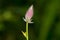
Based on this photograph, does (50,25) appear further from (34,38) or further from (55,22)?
(34,38)

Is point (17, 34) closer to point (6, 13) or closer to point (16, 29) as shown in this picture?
point (16, 29)

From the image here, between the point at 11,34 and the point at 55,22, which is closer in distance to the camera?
the point at 55,22

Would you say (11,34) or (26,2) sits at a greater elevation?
(26,2)

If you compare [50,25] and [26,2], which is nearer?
[50,25]

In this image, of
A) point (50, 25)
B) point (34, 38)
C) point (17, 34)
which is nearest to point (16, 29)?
point (17, 34)

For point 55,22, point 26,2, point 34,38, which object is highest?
point 26,2

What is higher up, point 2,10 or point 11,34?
point 2,10
